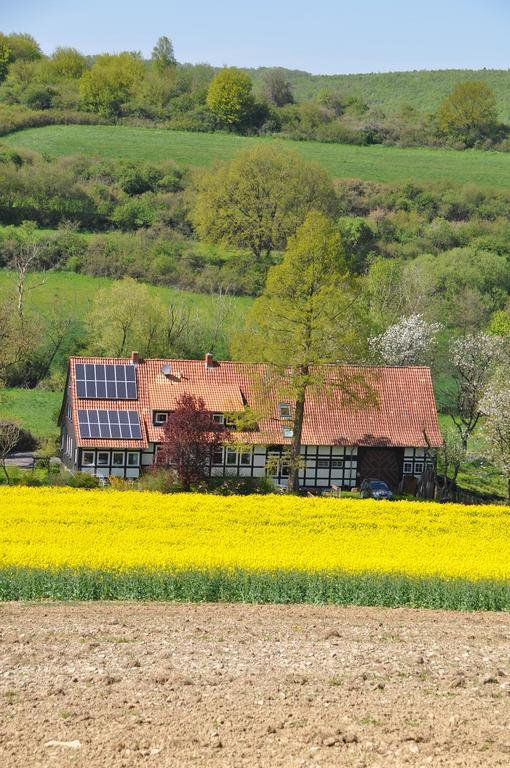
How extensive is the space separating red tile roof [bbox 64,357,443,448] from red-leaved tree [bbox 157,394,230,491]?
3.18m

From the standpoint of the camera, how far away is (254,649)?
2166 centimetres

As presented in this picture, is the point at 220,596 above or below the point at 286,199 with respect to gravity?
below

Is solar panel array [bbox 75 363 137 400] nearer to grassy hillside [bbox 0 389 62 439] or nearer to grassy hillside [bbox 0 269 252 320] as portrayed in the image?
grassy hillside [bbox 0 389 62 439]

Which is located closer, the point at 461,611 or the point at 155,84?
the point at 461,611

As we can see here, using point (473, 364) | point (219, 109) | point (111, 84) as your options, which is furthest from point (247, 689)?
point (111, 84)

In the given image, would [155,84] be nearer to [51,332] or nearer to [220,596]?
[51,332]

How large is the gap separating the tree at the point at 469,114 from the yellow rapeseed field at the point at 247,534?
102284mm

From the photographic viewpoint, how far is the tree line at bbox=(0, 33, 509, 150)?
438 ft

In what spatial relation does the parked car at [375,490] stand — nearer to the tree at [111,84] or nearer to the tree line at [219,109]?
the tree line at [219,109]

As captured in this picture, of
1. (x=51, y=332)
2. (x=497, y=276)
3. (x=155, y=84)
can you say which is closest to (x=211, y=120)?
(x=155, y=84)

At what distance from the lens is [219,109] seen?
445ft

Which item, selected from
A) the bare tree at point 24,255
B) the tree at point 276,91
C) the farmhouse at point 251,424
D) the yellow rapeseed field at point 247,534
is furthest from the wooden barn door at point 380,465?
the tree at point 276,91

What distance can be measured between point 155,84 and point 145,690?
13084 centimetres

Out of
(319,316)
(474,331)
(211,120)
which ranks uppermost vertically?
(211,120)
